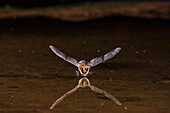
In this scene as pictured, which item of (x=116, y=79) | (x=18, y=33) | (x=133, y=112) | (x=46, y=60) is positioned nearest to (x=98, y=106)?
(x=133, y=112)

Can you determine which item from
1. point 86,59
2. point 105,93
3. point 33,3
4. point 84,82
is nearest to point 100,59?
point 84,82

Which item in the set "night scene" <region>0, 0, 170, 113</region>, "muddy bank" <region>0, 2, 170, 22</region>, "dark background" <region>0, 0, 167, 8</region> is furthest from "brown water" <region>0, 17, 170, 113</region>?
"dark background" <region>0, 0, 167, 8</region>

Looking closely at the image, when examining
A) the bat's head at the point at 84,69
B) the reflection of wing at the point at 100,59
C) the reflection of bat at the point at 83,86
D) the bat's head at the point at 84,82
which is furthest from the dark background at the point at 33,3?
the reflection of bat at the point at 83,86

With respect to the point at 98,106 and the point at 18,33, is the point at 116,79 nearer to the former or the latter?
the point at 98,106

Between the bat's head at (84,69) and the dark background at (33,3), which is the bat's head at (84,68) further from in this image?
the dark background at (33,3)

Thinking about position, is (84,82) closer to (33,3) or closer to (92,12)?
(92,12)

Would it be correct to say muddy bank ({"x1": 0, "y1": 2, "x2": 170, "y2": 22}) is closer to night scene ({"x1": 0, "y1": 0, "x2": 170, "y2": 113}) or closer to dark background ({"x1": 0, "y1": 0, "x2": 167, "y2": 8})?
night scene ({"x1": 0, "y1": 0, "x2": 170, "y2": 113})
